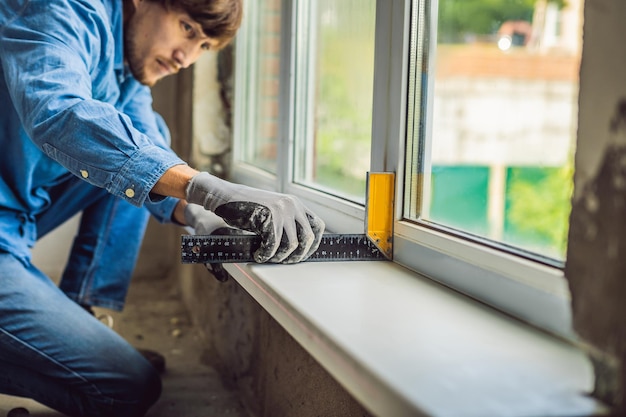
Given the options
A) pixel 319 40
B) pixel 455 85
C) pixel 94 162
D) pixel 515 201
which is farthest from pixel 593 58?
pixel 319 40

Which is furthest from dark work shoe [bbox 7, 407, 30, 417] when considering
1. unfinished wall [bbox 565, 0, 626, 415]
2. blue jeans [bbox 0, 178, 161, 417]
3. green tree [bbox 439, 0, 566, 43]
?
unfinished wall [bbox 565, 0, 626, 415]

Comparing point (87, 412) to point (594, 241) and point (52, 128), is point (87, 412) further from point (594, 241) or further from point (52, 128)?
point (594, 241)

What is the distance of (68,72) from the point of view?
139 cm

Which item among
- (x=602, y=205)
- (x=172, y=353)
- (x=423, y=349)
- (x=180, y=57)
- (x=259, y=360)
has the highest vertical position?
(x=180, y=57)

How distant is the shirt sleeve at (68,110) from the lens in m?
1.31

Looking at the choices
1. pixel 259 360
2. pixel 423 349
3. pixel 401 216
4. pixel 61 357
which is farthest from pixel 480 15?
pixel 61 357

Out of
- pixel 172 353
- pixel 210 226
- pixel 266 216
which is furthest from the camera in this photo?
pixel 172 353

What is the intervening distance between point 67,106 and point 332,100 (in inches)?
37.6

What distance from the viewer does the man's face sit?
191cm

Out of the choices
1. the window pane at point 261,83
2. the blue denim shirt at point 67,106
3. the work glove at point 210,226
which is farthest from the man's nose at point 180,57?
the window pane at point 261,83

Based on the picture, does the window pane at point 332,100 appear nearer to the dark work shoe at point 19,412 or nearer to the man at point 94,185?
the man at point 94,185

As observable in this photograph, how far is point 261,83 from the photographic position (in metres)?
2.74

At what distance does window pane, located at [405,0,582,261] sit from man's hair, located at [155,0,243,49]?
617mm

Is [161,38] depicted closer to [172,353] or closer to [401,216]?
[401,216]
